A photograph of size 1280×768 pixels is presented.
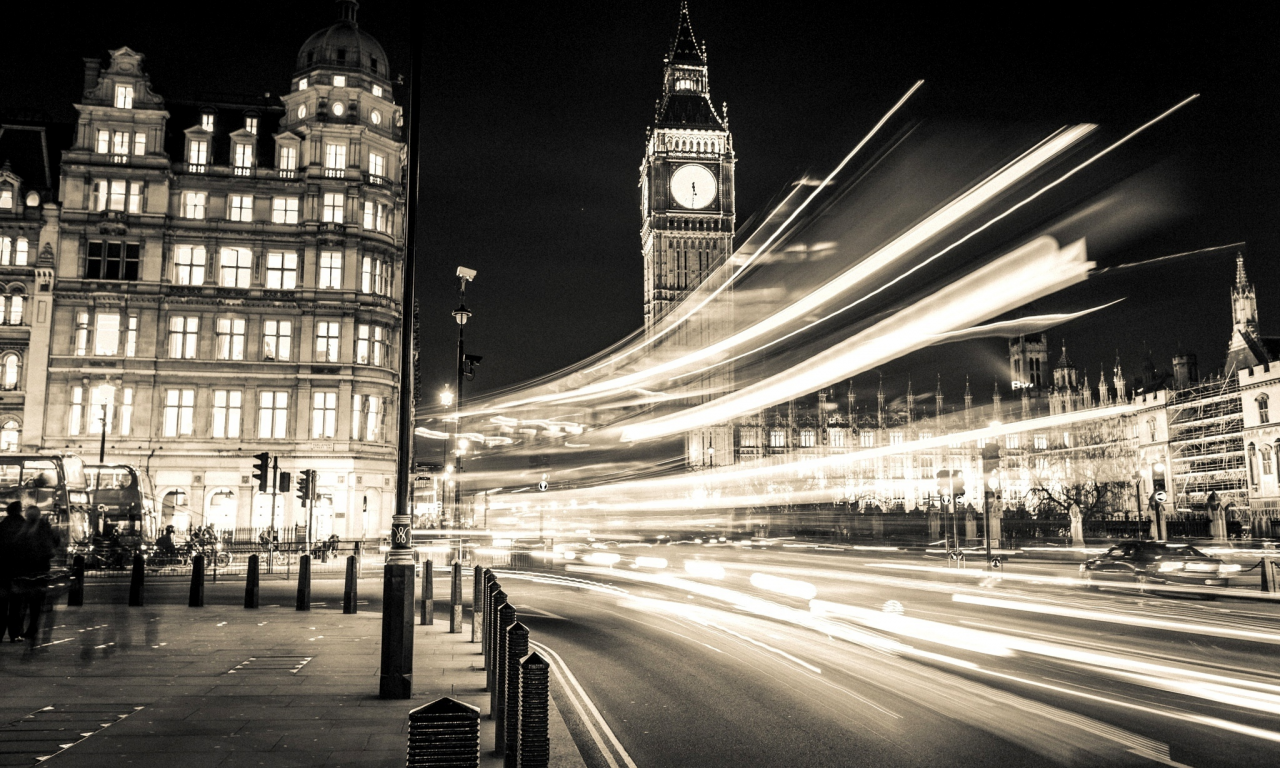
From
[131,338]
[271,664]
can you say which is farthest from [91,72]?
[271,664]

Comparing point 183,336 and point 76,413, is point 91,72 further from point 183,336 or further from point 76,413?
point 76,413

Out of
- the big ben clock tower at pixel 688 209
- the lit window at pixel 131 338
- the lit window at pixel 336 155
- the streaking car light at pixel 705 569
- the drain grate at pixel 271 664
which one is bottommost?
the streaking car light at pixel 705 569

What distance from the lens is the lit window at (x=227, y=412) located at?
5028 centimetres

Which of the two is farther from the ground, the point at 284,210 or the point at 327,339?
the point at 284,210

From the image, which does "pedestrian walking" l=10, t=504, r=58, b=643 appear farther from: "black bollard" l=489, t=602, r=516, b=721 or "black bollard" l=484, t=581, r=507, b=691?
"black bollard" l=489, t=602, r=516, b=721

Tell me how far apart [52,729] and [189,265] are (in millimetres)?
48285

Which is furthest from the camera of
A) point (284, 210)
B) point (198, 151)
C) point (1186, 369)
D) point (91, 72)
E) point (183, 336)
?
point (1186, 369)

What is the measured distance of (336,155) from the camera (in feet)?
171

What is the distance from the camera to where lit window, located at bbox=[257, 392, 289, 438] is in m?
50.5

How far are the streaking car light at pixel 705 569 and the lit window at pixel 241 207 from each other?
112 ft

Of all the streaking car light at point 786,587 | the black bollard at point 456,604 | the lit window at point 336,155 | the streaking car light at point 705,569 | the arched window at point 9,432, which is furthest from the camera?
the arched window at point 9,432

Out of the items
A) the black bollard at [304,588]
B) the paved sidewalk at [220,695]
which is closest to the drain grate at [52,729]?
the paved sidewalk at [220,695]

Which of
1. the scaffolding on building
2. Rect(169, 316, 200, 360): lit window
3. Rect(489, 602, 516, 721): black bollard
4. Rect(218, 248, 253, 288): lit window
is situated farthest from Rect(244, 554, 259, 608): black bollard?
the scaffolding on building

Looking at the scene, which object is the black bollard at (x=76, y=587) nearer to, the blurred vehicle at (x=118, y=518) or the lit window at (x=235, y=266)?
the blurred vehicle at (x=118, y=518)
